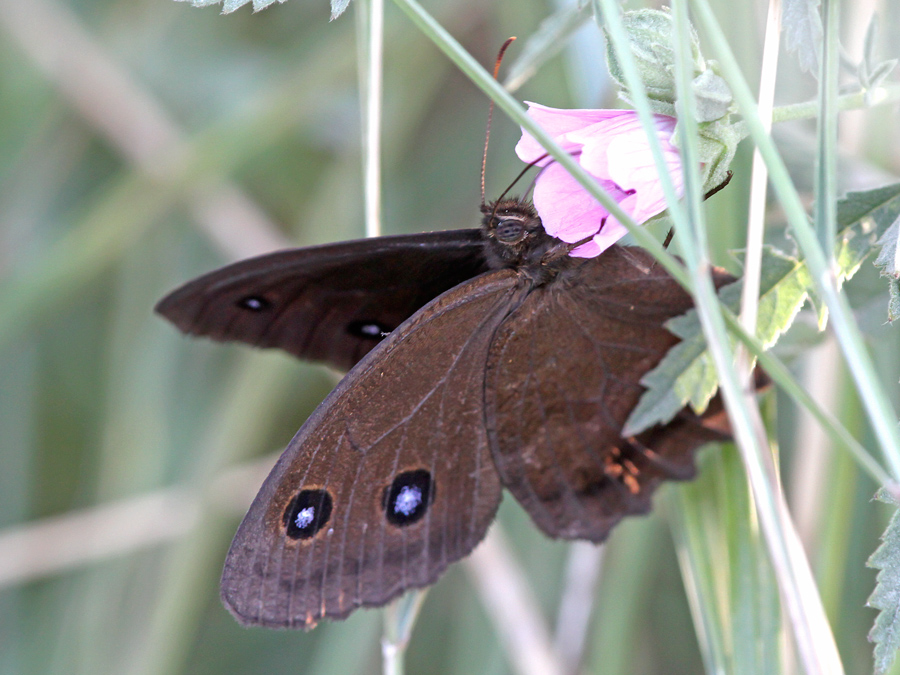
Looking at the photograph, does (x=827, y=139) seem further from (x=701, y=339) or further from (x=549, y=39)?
(x=549, y=39)

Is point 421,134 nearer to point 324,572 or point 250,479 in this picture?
point 250,479

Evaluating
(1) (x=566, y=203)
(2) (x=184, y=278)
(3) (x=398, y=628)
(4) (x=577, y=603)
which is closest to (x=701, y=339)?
(1) (x=566, y=203)

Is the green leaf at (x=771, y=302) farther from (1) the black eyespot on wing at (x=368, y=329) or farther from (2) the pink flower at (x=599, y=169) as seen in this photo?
(1) the black eyespot on wing at (x=368, y=329)

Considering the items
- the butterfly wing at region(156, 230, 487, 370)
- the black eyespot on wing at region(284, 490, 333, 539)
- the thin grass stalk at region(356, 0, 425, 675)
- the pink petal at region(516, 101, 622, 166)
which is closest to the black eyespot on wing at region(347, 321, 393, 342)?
the butterfly wing at region(156, 230, 487, 370)

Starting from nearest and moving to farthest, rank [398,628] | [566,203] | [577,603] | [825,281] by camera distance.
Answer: [825,281], [566,203], [398,628], [577,603]

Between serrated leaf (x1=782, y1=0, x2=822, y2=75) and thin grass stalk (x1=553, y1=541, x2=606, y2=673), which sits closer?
serrated leaf (x1=782, y1=0, x2=822, y2=75)

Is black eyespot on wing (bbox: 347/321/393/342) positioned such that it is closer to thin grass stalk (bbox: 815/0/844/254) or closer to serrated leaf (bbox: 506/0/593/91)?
serrated leaf (bbox: 506/0/593/91)

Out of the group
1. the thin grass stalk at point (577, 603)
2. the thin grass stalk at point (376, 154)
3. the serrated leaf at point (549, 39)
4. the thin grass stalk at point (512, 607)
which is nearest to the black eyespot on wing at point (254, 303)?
the thin grass stalk at point (376, 154)
